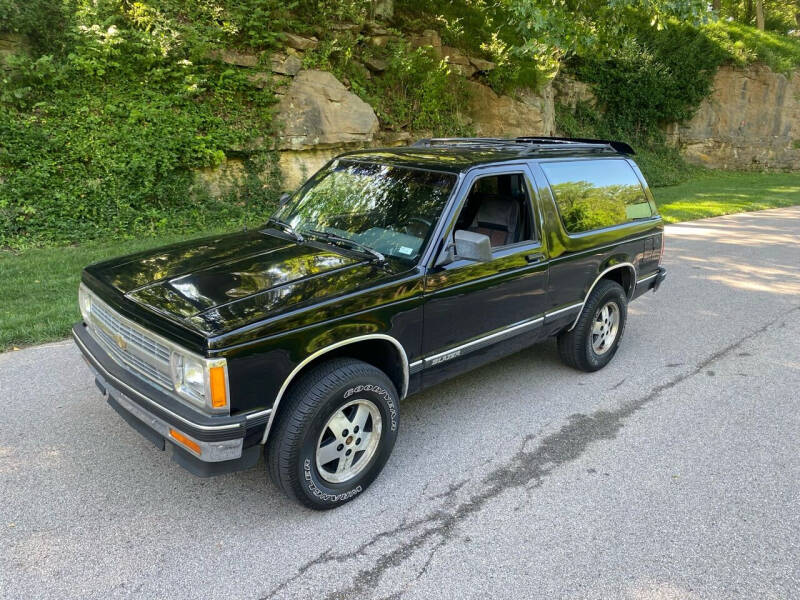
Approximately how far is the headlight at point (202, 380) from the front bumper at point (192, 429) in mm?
67

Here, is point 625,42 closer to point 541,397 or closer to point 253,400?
point 541,397

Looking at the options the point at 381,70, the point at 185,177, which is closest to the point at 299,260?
Answer: the point at 185,177

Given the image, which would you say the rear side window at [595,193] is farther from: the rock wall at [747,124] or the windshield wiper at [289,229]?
the rock wall at [747,124]

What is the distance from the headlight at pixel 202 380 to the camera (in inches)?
106

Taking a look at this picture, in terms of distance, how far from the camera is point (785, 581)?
275cm

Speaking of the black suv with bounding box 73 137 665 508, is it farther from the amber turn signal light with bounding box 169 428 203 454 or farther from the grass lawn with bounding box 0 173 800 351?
the grass lawn with bounding box 0 173 800 351

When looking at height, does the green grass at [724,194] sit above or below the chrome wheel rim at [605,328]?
above

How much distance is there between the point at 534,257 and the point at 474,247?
90 cm

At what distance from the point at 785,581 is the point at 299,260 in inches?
118

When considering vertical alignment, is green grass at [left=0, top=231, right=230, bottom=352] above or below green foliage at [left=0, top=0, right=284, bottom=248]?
below

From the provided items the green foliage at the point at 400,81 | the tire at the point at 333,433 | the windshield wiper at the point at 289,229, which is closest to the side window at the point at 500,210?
the windshield wiper at the point at 289,229

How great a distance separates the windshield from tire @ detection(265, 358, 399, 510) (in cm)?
89

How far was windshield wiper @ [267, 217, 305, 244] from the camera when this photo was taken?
4.08m

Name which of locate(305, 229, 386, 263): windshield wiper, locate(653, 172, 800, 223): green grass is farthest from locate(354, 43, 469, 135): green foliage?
locate(305, 229, 386, 263): windshield wiper
